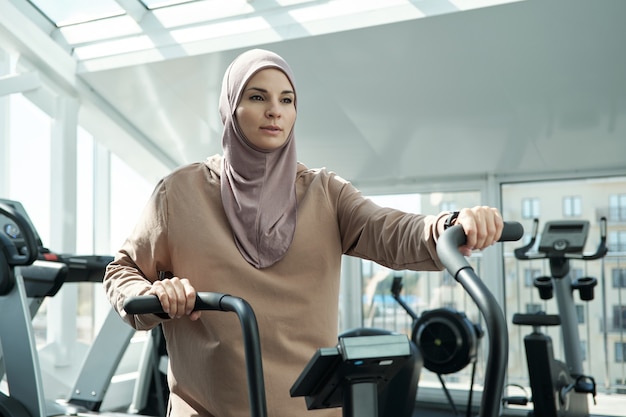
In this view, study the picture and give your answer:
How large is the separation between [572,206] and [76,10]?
3.94 metres

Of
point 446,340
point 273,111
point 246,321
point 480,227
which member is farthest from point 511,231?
point 446,340

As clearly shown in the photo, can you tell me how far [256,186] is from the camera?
1.31m

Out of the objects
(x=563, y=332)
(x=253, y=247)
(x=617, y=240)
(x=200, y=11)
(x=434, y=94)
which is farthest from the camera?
(x=617, y=240)

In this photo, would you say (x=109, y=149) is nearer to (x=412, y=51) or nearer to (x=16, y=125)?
(x=16, y=125)

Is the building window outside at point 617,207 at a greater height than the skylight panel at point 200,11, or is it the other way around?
the skylight panel at point 200,11

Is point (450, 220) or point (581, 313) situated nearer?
point (450, 220)

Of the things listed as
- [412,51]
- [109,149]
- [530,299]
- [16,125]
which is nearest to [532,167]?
[530,299]

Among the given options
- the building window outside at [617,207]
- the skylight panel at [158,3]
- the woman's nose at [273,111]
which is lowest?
the woman's nose at [273,111]

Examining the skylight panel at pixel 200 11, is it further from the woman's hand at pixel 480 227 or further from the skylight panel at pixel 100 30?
the woman's hand at pixel 480 227

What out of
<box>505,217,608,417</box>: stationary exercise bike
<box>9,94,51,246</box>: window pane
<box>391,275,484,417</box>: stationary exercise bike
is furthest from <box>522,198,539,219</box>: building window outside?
<box>9,94,51,246</box>: window pane

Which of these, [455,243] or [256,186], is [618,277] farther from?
[455,243]

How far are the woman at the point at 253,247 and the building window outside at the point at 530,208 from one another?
450 centimetres

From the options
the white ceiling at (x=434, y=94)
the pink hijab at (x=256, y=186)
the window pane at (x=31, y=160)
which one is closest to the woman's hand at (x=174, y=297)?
the pink hijab at (x=256, y=186)

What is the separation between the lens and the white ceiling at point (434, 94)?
3.89 m
